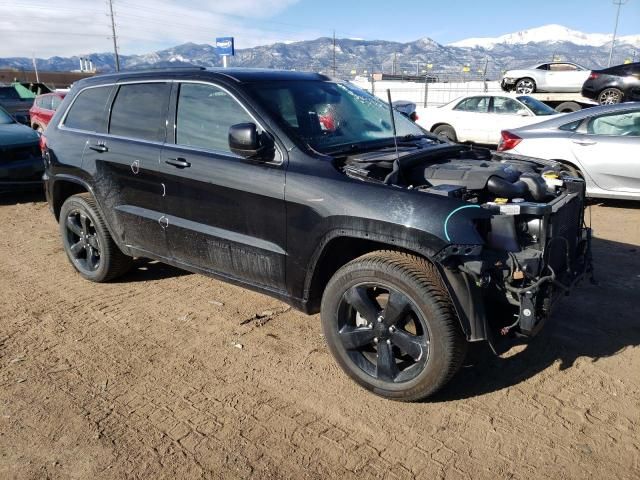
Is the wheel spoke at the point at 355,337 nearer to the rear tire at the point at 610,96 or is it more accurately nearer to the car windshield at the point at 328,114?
the car windshield at the point at 328,114

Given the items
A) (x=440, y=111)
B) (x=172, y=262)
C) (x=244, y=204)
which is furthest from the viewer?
(x=440, y=111)

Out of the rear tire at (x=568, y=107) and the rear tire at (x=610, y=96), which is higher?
the rear tire at (x=610, y=96)

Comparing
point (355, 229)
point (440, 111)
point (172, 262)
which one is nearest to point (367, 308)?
point (355, 229)

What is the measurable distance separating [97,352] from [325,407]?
1.71 m

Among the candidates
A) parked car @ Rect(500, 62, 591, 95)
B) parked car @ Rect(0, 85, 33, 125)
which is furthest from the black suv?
parked car @ Rect(500, 62, 591, 95)

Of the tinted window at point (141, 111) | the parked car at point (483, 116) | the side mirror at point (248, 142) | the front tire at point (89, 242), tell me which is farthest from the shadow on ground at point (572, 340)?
the parked car at point (483, 116)

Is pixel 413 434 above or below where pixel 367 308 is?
below

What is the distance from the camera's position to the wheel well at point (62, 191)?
16.7ft

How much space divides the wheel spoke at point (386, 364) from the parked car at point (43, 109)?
13236 millimetres

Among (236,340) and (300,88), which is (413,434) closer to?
(236,340)

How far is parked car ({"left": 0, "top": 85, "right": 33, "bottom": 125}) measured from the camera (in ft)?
54.9

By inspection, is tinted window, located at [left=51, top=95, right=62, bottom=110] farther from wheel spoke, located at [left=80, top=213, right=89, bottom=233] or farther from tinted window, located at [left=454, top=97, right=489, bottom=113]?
wheel spoke, located at [left=80, top=213, right=89, bottom=233]

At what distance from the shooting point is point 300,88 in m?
4.04

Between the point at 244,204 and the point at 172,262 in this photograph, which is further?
the point at 172,262
